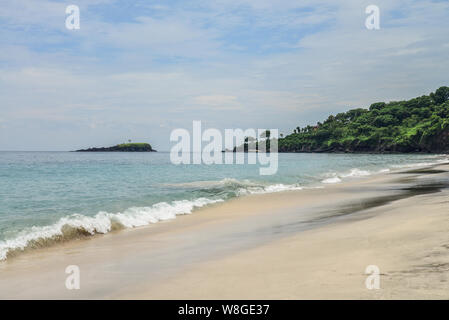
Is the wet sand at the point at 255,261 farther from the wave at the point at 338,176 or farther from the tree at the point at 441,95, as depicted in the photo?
the tree at the point at 441,95

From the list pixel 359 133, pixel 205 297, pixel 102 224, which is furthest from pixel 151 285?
pixel 359 133

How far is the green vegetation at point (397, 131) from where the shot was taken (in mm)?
117556

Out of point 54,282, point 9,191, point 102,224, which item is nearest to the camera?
point 54,282

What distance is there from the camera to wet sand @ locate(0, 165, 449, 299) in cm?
457

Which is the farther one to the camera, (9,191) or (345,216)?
(9,191)

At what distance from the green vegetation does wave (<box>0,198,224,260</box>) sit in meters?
121

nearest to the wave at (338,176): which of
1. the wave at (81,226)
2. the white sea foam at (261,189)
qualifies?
the white sea foam at (261,189)

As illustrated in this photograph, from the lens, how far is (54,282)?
584 centimetres

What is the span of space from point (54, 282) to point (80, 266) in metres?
1.00

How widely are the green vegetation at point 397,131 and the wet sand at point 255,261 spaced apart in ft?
401

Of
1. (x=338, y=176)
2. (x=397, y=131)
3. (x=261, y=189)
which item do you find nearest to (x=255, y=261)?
(x=261, y=189)

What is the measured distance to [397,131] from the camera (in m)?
139

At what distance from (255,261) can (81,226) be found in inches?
247
